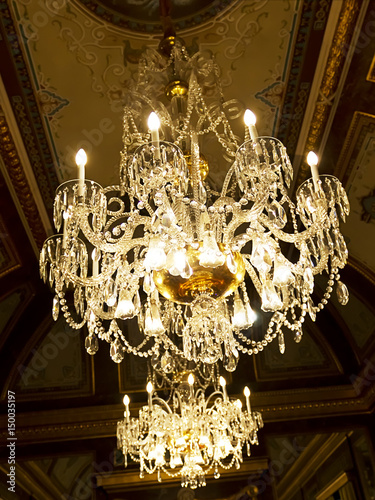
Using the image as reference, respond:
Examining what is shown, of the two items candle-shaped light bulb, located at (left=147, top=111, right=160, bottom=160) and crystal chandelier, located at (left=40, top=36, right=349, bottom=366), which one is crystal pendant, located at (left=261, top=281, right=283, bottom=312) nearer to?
crystal chandelier, located at (left=40, top=36, right=349, bottom=366)

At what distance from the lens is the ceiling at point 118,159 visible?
14.8ft

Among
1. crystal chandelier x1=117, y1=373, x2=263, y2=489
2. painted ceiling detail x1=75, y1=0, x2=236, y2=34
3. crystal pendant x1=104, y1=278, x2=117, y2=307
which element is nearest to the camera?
crystal pendant x1=104, y1=278, x2=117, y2=307

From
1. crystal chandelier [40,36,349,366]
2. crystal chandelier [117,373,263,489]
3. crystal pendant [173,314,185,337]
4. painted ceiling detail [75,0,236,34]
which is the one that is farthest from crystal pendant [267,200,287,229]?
crystal chandelier [117,373,263,489]

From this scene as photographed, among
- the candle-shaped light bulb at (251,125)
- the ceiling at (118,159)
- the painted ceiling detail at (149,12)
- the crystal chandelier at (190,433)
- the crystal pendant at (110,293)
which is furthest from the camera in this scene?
the crystal chandelier at (190,433)

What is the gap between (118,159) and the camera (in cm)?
575

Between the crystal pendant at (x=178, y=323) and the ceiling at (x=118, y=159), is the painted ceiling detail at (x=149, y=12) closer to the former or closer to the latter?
the ceiling at (x=118, y=159)

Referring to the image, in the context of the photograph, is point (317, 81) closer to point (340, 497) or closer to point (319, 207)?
point (319, 207)

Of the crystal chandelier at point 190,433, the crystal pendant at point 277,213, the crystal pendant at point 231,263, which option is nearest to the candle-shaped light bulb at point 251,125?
the crystal pendant at point 277,213

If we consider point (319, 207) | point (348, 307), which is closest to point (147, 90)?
point (319, 207)

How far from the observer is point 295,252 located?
7.55 m

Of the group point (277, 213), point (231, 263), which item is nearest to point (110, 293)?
point (231, 263)

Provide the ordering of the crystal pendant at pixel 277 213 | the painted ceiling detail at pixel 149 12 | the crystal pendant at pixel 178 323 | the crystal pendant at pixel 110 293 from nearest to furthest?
the crystal pendant at pixel 277 213 < the crystal pendant at pixel 110 293 < the crystal pendant at pixel 178 323 < the painted ceiling detail at pixel 149 12

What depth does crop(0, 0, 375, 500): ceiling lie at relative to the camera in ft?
14.8

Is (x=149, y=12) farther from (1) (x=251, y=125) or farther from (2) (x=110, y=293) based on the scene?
(2) (x=110, y=293)
